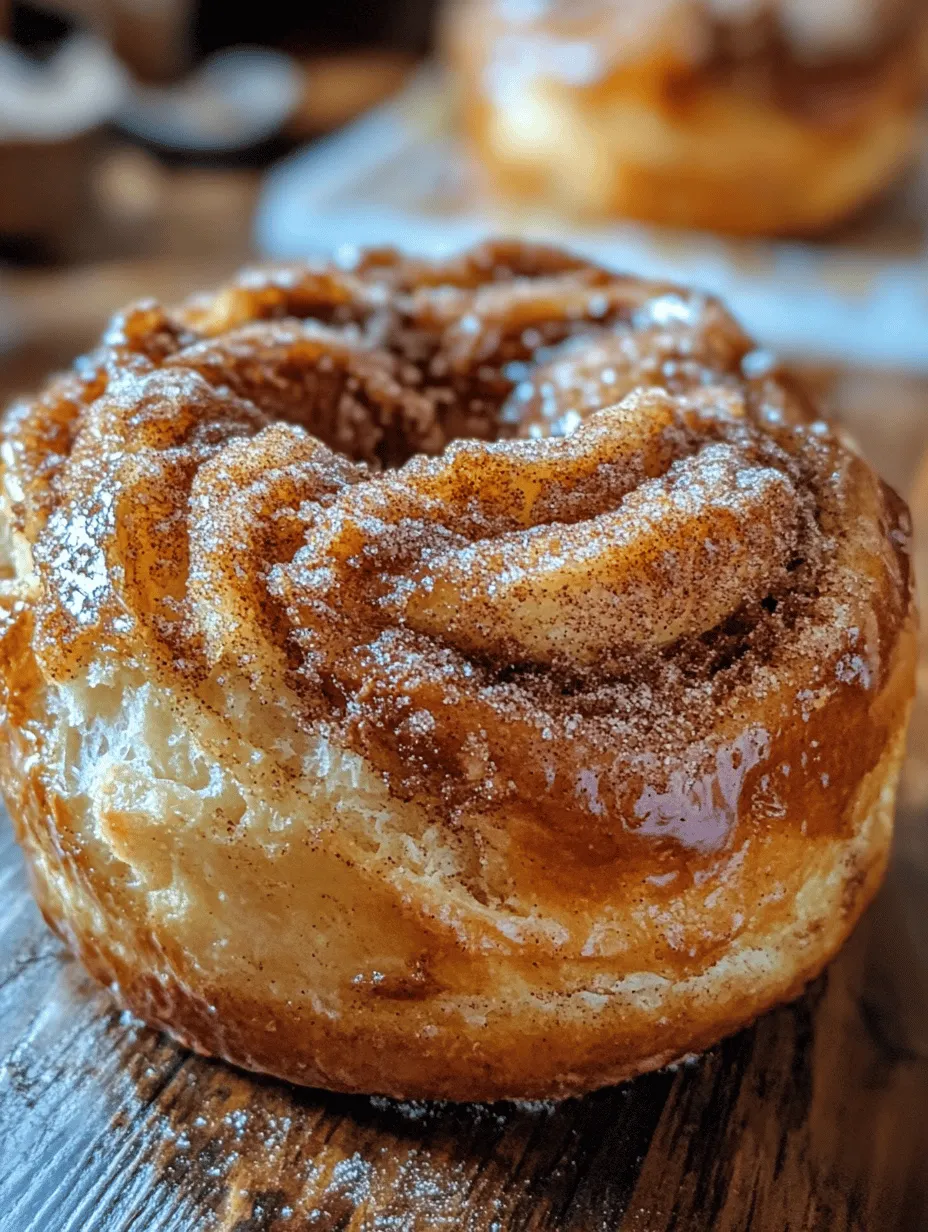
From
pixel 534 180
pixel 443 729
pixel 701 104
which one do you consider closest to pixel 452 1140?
pixel 443 729

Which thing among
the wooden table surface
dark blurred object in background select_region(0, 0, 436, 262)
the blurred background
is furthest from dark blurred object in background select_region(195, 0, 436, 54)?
the wooden table surface

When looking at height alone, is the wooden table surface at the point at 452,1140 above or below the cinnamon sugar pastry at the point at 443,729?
below

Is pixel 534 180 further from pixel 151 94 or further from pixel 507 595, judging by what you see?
pixel 507 595

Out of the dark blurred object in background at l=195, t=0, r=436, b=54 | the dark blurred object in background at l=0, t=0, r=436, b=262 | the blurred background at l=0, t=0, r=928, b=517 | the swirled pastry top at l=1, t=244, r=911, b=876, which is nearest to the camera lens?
the swirled pastry top at l=1, t=244, r=911, b=876

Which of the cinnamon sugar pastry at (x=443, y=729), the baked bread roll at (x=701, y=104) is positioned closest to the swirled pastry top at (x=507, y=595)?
the cinnamon sugar pastry at (x=443, y=729)

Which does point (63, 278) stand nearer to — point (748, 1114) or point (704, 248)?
point (704, 248)

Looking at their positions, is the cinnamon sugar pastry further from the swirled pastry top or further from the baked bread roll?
the baked bread roll

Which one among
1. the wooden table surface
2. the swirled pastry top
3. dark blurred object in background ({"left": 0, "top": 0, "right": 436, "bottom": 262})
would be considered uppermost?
the swirled pastry top

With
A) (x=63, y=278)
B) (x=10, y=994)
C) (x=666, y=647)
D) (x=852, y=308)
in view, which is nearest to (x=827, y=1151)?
(x=666, y=647)

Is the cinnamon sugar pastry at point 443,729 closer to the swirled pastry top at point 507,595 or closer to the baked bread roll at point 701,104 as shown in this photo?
the swirled pastry top at point 507,595
